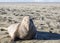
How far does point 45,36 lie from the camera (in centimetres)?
1153

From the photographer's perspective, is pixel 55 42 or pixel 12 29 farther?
pixel 12 29

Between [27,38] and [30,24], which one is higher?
[30,24]

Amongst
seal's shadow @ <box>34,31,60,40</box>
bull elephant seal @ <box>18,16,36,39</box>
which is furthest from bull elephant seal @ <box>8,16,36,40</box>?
seal's shadow @ <box>34,31,60,40</box>

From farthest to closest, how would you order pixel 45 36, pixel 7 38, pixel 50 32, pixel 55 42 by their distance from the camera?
pixel 50 32
pixel 45 36
pixel 7 38
pixel 55 42

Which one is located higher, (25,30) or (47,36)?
(25,30)

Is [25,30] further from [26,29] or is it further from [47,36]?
[47,36]

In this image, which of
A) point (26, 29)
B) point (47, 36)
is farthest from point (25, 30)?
point (47, 36)

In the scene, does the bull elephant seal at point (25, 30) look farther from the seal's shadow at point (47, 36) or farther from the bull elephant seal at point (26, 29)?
the seal's shadow at point (47, 36)

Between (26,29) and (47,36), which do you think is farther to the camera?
(47,36)

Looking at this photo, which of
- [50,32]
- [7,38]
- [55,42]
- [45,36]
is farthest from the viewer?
[50,32]

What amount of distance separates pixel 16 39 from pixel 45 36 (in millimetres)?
1727

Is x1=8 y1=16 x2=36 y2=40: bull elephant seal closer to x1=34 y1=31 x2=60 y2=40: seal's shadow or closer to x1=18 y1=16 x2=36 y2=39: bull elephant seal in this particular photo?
x1=18 y1=16 x2=36 y2=39: bull elephant seal

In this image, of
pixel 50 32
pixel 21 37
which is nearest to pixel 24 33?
pixel 21 37

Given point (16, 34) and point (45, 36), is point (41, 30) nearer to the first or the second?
point (45, 36)
